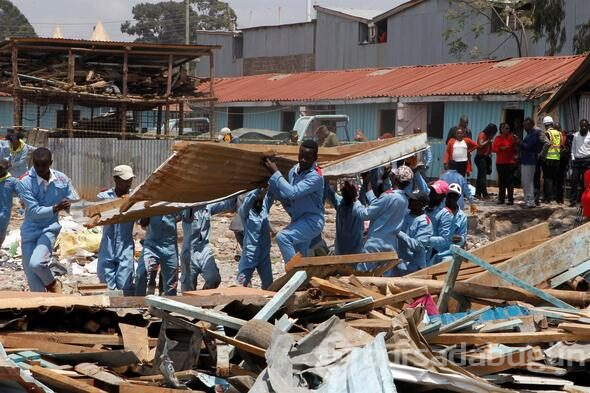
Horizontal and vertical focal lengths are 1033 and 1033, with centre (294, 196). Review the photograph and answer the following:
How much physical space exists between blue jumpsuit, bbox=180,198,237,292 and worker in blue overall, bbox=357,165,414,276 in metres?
1.35

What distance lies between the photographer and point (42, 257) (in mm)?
9492

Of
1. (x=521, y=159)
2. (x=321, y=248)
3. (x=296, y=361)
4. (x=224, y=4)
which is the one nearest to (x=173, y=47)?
(x=521, y=159)

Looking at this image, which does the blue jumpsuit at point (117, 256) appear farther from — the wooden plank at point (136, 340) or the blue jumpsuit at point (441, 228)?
the wooden plank at point (136, 340)

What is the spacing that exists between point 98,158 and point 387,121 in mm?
9848

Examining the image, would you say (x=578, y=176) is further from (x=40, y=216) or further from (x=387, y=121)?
(x=40, y=216)

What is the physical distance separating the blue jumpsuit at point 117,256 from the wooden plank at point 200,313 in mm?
3420

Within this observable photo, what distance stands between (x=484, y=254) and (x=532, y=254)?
4.30ft

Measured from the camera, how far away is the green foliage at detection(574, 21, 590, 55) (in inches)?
1053

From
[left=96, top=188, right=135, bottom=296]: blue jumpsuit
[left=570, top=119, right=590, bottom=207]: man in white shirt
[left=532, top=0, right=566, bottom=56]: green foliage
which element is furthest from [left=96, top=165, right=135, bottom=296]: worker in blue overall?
[left=532, top=0, right=566, bottom=56]: green foliage

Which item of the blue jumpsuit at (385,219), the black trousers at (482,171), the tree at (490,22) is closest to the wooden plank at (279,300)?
the blue jumpsuit at (385,219)

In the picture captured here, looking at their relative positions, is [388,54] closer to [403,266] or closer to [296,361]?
[403,266]

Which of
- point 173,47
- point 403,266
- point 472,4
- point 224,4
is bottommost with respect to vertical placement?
point 403,266

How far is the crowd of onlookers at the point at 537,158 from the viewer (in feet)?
61.7

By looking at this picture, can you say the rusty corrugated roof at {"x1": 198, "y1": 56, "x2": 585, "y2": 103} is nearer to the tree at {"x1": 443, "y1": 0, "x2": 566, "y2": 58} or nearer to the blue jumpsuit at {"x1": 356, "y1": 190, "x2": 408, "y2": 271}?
the tree at {"x1": 443, "y1": 0, "x2": 566, "y2": 58}
